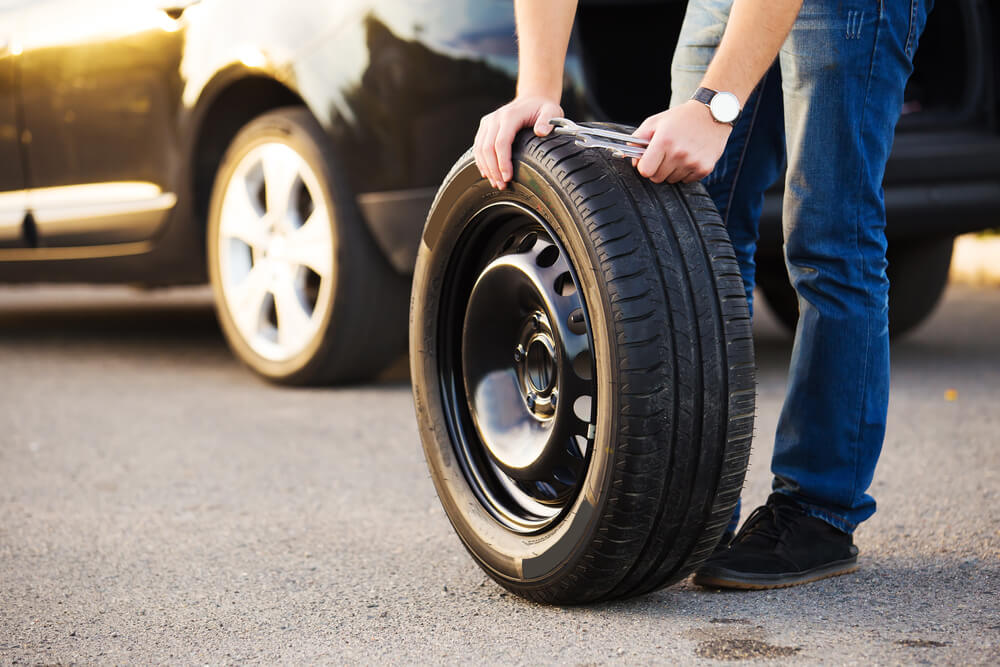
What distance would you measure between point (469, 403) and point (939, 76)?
94.8 inches

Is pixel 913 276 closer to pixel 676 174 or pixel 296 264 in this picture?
pixel 296 264

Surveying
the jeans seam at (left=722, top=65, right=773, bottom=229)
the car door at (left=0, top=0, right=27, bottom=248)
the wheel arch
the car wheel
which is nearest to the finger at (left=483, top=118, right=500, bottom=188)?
the jeans seam at (left=722, top=65, right=773, bottom=229)

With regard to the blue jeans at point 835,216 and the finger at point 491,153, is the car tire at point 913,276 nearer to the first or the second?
the blue jeans at point 835,216

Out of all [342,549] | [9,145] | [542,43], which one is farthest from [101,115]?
[542,43]

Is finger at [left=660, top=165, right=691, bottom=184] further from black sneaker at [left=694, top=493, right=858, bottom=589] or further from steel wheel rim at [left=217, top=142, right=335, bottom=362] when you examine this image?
steel wheel rim at [left=217, top=142, right=335, bottom=362]

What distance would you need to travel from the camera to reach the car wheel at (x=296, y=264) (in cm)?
379

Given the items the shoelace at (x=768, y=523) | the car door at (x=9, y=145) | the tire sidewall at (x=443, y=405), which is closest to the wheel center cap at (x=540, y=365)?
the tire sidewall at (x=443, y=405)

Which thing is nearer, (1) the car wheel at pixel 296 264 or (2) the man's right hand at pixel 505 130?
(2) the man's right hand at pixel 505 130

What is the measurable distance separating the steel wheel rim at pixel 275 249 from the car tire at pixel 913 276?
1.55 m

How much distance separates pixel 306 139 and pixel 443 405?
68.8 inches

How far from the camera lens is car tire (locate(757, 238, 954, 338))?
4.55m

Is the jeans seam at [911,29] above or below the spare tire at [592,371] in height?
above

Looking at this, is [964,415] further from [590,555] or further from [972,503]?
[590,555]

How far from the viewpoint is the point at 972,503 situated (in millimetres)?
2635
